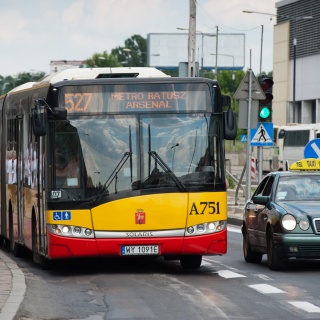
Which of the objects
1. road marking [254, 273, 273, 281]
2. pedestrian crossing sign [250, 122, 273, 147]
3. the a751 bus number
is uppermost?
pedestrian crossing sign [250, 122, 273, 147]

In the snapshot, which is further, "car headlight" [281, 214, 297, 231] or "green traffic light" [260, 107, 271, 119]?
"green traffic light" [260, 107, 271, 119]

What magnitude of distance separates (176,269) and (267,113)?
9056mm

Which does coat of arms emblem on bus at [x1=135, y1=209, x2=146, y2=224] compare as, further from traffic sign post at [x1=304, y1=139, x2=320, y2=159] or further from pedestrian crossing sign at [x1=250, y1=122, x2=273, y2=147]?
pedestrian crossing sign at [x1=250, y1=122, x2=273, y2=147]

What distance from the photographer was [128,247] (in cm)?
1833

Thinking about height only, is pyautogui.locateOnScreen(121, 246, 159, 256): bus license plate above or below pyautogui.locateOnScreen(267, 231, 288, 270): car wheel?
above

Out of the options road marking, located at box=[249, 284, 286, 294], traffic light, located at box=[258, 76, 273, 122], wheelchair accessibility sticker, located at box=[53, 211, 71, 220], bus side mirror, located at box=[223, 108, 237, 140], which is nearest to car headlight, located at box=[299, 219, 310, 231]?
bus side mirror, located at box=[223, 108, 237, 140]

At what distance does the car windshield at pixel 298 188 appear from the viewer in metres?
19.7

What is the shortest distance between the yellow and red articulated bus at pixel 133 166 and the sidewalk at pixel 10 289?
72cm

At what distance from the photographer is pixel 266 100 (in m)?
27.9

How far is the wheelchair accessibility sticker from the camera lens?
1834cm

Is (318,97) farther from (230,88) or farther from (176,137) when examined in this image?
(176,137)

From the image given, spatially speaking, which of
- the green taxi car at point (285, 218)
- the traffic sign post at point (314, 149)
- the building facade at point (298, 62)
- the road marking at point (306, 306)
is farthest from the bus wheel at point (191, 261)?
the building facade at point (298, 62)

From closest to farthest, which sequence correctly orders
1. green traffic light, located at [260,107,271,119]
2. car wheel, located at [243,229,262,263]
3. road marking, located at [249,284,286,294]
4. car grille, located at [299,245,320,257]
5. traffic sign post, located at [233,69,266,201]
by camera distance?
road marking, located at [249,284,286,294]
car grille, located at [299,245,320,257]
car wheel, located at [243,229,262,263]
green traffic light, located at [260,107,271,119]
traffic sign post, located at [233,69,266,201]

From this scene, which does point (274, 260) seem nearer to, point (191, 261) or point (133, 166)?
point (191, 261)
